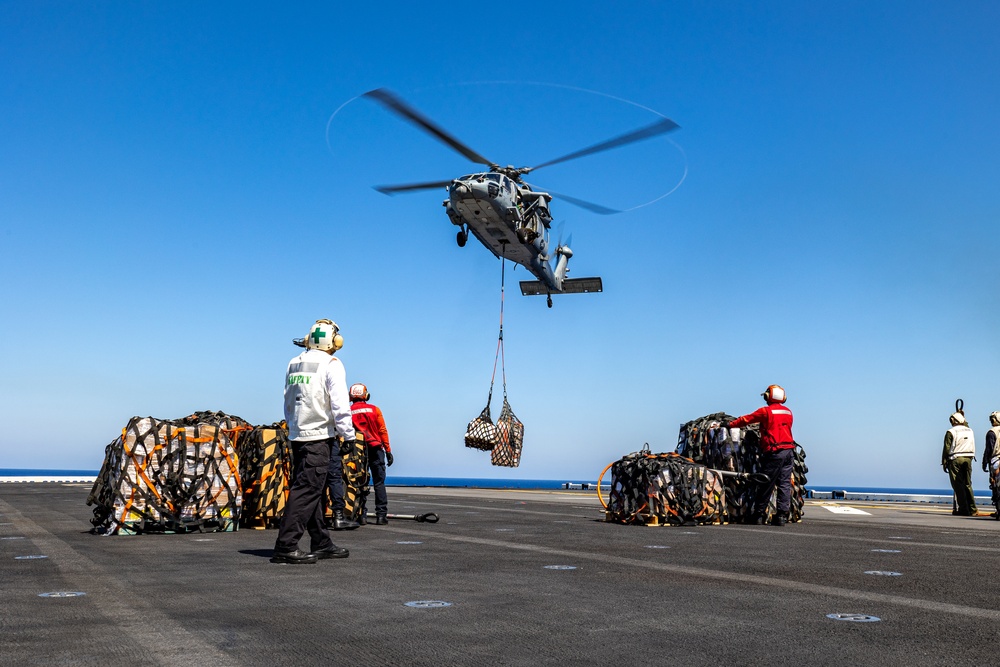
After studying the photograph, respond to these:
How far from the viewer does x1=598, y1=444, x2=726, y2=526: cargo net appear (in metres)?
13.9

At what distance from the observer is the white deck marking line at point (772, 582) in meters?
5.47

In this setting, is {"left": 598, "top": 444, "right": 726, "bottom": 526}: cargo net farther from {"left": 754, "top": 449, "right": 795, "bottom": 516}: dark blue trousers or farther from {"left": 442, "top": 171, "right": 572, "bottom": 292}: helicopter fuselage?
{"left": 442, "top": 171, "right": 572, "bottom": 292}: helicopter fuselage

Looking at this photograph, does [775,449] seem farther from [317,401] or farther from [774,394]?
[317,401]

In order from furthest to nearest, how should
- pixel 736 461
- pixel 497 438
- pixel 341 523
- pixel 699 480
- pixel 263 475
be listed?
pixel 497 438 < pixel 736 461 < pixel 699 480 < pixel 341 523 < pixel 263 475

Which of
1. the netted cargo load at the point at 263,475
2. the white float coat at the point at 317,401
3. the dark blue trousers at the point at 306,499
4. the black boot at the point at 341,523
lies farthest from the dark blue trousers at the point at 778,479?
the dark blue trousers at the point at 306,499

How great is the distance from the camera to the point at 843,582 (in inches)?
268

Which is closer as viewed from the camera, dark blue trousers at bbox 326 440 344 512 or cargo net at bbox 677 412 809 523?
dark blue trousers at bbox 326 440 344 512

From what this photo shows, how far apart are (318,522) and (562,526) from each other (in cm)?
564

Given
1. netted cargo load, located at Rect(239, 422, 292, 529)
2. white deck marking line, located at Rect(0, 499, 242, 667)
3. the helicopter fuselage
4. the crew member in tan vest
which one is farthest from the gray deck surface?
the helicopter fuselage

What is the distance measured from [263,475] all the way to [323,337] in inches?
170

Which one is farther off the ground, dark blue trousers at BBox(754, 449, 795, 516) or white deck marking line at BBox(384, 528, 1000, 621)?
dark blue trousers at BBox(754, 449, 795, 516)

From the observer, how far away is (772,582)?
6.75 meters

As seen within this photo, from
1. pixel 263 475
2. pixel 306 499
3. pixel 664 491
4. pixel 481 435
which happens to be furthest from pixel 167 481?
pixel 481 435

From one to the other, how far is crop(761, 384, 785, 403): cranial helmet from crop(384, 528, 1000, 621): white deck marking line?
644cm
